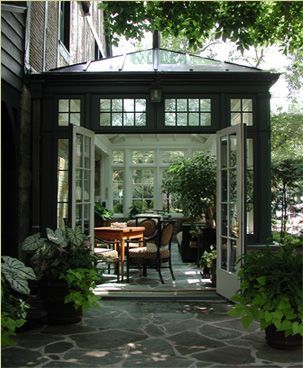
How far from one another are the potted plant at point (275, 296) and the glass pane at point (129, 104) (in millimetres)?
3110

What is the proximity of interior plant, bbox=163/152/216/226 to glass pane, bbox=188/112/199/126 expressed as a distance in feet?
6.08

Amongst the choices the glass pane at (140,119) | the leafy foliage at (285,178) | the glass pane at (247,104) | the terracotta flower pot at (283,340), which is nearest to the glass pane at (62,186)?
the glass pane at (140,119)

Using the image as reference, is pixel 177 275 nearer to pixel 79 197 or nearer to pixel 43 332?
pixel 79 197

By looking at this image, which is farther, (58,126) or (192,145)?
(192,145)

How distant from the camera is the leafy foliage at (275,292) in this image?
358 cm

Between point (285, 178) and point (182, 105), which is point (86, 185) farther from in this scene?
point (285, 178)

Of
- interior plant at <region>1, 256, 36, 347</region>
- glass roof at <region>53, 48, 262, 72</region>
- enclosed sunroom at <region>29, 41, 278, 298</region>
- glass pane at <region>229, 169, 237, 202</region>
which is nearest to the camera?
interior plant at <region>1, 256, 36, 347</region>

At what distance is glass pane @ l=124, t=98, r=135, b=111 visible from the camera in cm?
625

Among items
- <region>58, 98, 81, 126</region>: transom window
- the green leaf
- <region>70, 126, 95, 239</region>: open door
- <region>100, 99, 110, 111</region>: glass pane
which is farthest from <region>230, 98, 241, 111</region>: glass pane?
the green leaf

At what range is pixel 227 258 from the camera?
5656 millimetres

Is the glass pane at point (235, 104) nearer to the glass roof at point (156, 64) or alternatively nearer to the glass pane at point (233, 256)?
the glass roof at point (156, 64)

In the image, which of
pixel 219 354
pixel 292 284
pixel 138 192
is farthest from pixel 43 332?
pixel 138 192

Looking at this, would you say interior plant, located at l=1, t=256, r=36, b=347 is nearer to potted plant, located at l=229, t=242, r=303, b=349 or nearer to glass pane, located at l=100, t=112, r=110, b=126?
potted plant, located at l=229, t=242, r=303, b=349

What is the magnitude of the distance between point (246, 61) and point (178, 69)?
14.0 metres
